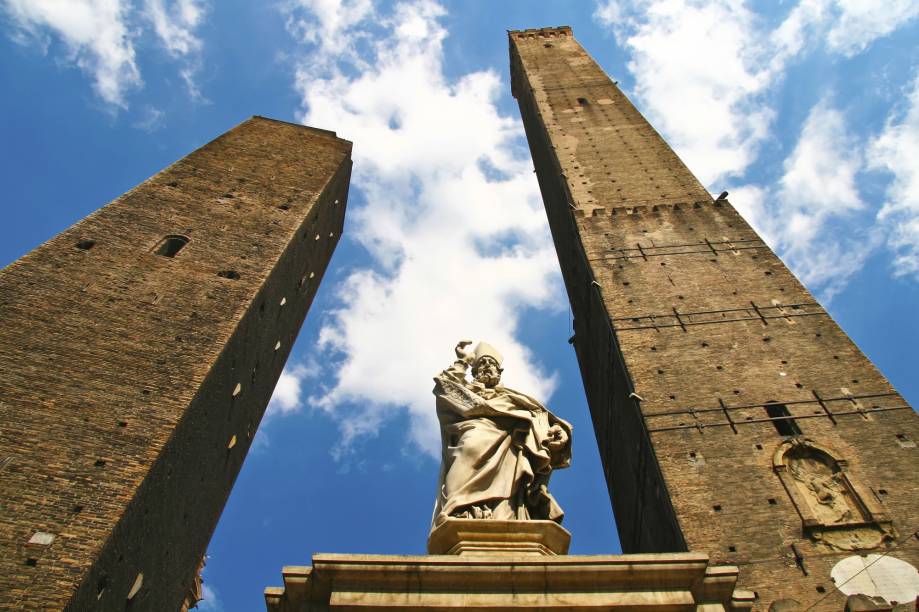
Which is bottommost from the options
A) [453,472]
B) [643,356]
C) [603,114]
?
[453,472]

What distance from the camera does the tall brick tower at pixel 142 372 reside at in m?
7.84

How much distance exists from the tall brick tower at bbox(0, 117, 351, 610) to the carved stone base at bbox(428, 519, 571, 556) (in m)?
4.54

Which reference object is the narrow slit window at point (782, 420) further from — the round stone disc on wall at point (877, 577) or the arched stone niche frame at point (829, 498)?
the round stone disc on wall at point (877, 577)

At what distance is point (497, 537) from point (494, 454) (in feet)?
2.36

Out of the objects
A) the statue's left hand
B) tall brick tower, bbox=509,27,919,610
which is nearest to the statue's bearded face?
the statue's left hand

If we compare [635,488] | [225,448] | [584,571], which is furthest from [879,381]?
[225,448]

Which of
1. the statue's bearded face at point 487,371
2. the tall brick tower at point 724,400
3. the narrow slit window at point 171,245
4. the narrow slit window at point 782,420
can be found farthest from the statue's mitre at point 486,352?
the narrow slit window at point 171,245

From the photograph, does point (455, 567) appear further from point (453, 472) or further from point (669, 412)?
point (669, 412)

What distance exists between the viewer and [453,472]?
15.8 feet

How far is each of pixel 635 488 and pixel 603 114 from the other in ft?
40.7

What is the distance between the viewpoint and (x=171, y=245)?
13.4m

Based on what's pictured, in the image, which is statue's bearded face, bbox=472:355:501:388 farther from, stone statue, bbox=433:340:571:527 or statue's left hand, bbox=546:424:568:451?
statue's left hand, bbox=546:424:568:451

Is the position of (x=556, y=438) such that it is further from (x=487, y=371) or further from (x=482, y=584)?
(x=482, y=584)

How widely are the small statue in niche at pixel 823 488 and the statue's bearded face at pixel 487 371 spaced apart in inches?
197
